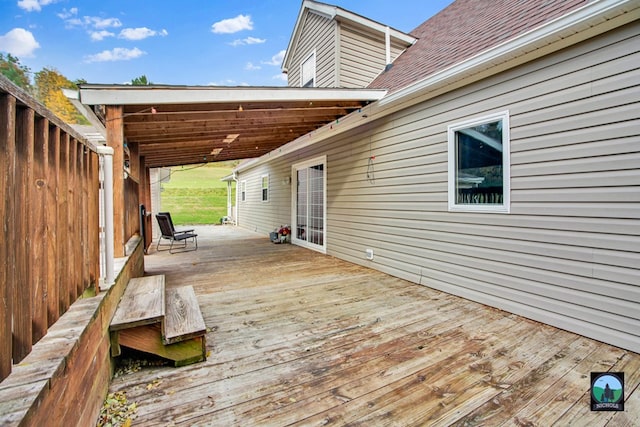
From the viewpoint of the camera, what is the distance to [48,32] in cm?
3134

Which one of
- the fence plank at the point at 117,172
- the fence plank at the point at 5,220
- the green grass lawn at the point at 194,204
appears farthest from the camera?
the green grass lawn at the point at 194,204

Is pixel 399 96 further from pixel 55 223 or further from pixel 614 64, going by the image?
pixel 55 223

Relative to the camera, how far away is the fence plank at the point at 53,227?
1.29 meters

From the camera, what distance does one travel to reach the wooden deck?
1.70 metres

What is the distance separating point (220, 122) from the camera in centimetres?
489

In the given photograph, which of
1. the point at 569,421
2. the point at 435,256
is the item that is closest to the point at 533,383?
the point at 569,421

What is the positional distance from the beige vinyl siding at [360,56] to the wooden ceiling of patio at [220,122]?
1.54m

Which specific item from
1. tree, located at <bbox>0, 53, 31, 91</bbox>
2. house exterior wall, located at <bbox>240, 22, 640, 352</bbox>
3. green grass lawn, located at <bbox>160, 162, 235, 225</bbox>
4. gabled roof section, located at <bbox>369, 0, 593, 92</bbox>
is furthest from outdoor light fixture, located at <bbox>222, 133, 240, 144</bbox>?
tree, located at <bbox>0, 53, 31, 91</bbox>

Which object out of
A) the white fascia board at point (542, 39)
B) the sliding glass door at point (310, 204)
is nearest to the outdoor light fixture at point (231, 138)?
the sliding glass door at point (310, 204)

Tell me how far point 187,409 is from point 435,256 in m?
3.34

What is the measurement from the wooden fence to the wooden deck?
0.87 m

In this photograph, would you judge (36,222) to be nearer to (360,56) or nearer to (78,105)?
(78,105)

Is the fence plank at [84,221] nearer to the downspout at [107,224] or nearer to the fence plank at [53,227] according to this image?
the downspout at [107,224]

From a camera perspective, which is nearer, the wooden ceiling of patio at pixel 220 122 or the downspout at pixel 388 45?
the wooden ceiling of patio at pixel 220 122
